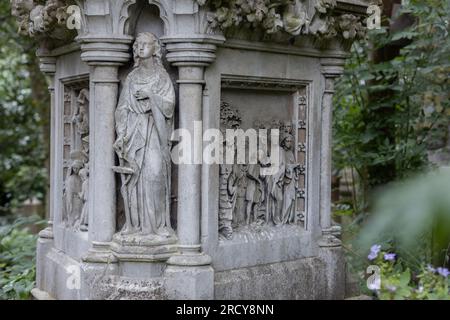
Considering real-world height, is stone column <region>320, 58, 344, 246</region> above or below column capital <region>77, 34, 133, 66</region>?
below

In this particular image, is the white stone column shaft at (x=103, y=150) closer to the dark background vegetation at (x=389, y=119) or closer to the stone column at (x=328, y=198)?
the dark background vegetation at (x=389, y=119)

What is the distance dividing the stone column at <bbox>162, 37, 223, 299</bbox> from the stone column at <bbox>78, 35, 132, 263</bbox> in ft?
1.46

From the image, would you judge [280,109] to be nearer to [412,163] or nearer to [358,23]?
[358,23]

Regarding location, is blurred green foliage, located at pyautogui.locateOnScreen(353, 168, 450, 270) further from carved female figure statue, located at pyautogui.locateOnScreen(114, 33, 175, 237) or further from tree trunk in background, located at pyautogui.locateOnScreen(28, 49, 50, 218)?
tree trunk in background, located at pyautogui.locateOnScreen(28, 49, 50, 218)

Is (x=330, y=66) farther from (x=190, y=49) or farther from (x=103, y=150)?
(x=103, y=150)

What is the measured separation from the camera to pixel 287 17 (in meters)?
5.29

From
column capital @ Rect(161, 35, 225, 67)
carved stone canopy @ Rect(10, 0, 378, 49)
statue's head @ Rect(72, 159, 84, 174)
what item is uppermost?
carved stone canopy @ Rect(10, 0, 378, 49)

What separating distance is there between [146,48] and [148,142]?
69cm

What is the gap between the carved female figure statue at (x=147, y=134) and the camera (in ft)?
15.5

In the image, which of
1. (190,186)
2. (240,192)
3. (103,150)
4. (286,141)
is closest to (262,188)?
(240,192)

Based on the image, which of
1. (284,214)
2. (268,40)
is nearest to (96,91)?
(268,40)

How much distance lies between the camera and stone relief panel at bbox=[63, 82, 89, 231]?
5605 mm

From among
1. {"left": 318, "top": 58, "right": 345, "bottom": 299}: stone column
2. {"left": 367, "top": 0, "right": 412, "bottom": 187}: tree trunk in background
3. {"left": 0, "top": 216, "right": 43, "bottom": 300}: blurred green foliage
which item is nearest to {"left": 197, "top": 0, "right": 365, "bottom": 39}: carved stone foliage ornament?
{"left": 318, "top": 58, "right": 345, "bottom": 299}: stone column

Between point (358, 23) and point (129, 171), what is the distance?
260 centimetres
